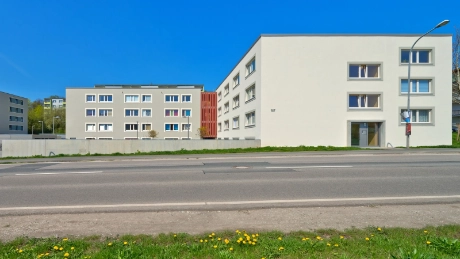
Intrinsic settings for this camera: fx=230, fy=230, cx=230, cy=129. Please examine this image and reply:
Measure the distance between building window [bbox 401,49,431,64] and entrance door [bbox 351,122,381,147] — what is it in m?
6.89

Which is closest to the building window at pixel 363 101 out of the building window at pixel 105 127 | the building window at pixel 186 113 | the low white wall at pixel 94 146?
the low white wall at pixel 94 146

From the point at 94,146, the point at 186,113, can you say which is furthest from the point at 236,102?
the point at 94,146

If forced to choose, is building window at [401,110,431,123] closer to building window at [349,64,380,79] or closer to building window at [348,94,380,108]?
building window at [348,94,380,108]

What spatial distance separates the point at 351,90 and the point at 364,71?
8.09ft

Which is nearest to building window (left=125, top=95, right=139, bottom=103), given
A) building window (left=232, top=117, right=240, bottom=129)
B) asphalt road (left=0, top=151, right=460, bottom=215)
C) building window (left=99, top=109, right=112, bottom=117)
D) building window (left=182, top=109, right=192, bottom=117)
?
building window (left=99, top=109, right=112, bottom=117)

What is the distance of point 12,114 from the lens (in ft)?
219

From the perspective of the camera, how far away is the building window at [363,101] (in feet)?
72.5

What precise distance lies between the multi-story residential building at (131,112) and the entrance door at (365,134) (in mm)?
30206

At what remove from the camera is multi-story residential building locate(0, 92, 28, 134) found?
6278cm

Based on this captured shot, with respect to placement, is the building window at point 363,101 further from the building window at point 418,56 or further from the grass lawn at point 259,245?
the grass lawn at point 259,245

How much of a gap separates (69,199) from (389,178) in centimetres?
947

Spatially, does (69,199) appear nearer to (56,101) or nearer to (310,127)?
(310,127)

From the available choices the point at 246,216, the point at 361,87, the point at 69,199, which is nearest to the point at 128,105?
the point at 361,87

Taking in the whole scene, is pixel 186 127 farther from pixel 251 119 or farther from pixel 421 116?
pixel 421 116
